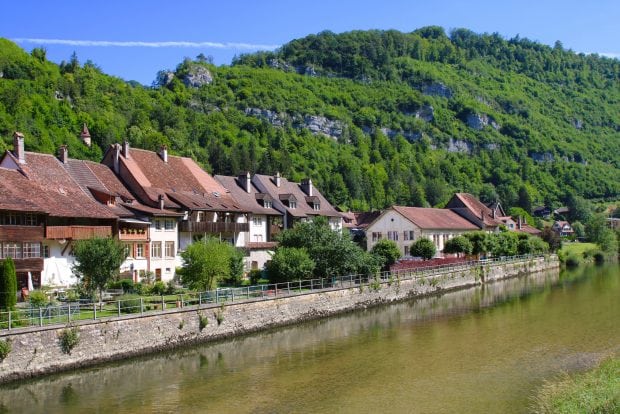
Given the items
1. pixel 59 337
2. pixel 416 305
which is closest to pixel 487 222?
pixel 416 305

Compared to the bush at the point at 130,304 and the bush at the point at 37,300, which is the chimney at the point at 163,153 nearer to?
the bush at the point at 37,300

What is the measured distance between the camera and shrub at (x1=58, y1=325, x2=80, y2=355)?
29.6m

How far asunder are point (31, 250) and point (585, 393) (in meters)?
33.2

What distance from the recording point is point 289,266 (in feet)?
157

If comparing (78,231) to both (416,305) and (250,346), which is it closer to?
(250,346)

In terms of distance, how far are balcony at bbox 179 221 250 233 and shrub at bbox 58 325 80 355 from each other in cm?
2561

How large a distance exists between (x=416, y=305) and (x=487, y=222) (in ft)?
158

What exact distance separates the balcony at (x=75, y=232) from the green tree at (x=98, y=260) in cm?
337

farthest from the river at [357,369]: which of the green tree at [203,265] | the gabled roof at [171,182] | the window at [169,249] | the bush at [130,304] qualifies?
the gabled roof at [171,182]

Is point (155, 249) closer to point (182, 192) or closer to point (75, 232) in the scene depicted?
point (182, 192)

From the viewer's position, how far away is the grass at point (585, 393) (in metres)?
19.3

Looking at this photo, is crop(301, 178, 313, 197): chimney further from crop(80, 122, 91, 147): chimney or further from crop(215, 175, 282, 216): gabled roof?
crop(80, 122, 91, 147): chimney

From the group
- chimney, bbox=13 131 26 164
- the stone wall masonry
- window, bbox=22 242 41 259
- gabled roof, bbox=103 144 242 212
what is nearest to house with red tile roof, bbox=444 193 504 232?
the stone wall masonry

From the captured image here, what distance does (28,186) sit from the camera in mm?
43562
